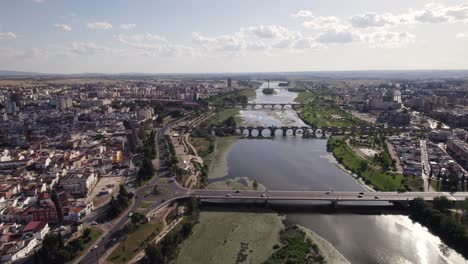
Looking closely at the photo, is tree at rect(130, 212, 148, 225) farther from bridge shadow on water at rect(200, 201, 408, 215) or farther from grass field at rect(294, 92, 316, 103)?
grass field at rect(294, 92, 316, 103)

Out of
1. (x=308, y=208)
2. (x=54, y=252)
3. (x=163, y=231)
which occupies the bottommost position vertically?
(x=308, y=208)

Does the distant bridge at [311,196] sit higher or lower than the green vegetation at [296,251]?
higher

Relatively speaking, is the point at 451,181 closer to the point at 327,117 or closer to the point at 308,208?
the point at 308,208

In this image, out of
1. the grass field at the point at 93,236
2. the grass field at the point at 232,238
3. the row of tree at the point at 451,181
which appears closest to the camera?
the grass field at the point at 93,236

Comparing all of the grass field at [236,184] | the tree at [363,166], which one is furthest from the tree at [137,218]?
the tree at [363,166]

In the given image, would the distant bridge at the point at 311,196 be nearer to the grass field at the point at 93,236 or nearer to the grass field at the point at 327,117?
the grass field at the point at 93,236

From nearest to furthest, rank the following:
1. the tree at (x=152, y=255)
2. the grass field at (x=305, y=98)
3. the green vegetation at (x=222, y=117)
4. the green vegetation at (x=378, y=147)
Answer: the tree at (x=152, y=255) < the green vegetation at (x=378, y=147) < the green vegetation at (x=222, y=117) < the grass field at (x=305, y=98)

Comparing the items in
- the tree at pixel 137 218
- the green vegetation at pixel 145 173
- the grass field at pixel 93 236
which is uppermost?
the green vegetation at pixel 145 173

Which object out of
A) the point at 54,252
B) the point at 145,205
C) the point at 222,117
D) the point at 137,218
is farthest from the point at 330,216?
the point at 222,117

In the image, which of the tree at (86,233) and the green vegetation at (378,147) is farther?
the green vegetation at (378,147)
